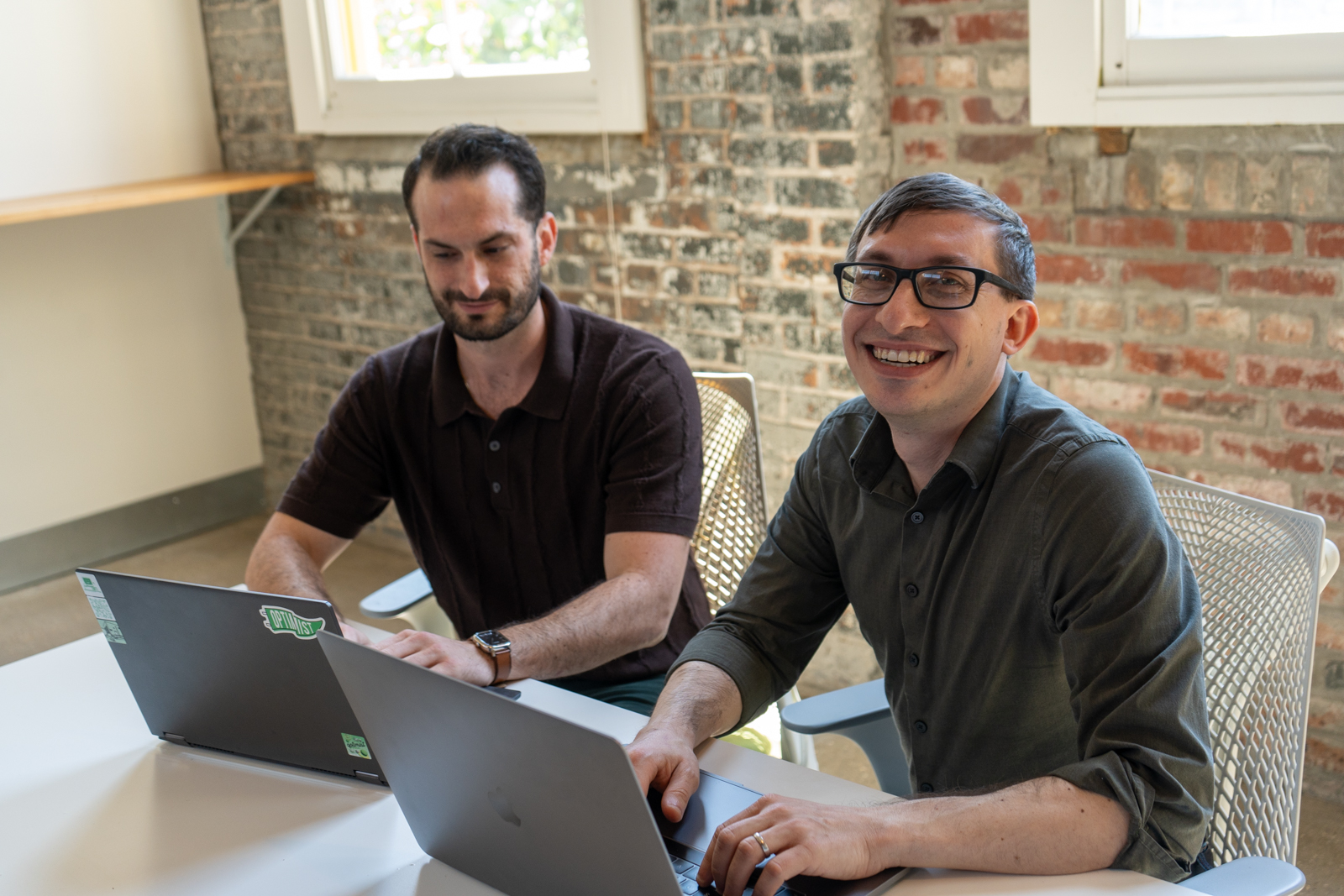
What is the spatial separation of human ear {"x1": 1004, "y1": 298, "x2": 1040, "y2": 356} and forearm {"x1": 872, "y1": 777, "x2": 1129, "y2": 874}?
53cm

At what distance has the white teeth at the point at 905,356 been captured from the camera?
1368 mm

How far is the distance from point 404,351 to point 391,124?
5.82 feet

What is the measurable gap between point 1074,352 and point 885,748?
1242 millimetres

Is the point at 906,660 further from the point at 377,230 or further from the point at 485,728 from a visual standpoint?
the point at 377,230

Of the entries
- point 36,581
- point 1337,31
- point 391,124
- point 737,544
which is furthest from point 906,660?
point 36,581

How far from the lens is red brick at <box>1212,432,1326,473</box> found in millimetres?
2311

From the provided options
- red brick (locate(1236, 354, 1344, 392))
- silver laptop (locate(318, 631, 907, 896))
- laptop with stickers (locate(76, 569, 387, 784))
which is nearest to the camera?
Answer: silver laptop (locate(318, 631, 907, 896))

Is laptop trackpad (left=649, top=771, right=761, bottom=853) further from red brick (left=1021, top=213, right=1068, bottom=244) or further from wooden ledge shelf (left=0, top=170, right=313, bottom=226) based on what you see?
wooden ledge shelf (left=0, top=170, right=313, bottom=226)

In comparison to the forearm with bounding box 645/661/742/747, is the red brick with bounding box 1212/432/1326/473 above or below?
below

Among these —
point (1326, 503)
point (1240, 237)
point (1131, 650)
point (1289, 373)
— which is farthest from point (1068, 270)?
point (1131, 650)

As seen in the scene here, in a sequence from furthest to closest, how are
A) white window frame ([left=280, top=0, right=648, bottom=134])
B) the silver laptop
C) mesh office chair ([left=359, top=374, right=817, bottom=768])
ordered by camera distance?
white window frame ([left=280, top=0, right=648, bottom=134])
mesh office chair ([left=359, top=374, right=817, bottom=768])
the silver laptop

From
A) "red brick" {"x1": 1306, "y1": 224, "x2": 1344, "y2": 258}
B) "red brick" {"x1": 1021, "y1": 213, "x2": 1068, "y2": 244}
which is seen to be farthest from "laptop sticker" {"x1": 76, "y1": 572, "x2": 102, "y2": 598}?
"red brick" {"x1": 1306, "y1": 224, "x2": 1344, "y2": 258}

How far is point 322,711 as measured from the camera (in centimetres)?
134

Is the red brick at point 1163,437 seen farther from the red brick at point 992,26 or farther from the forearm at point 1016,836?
the forearm at point 1016,836
